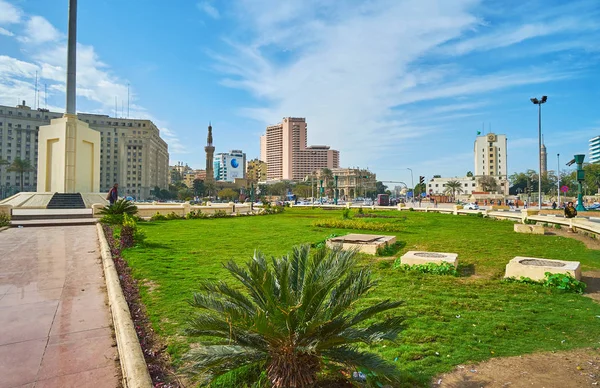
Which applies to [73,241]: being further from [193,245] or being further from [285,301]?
[285,301]

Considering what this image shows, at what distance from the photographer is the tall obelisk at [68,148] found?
34.2 metres

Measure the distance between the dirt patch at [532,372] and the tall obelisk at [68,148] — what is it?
38547 mm

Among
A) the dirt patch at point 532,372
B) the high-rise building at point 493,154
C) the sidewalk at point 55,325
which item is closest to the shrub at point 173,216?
the sidewalk at point 55,325

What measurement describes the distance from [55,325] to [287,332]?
368cm

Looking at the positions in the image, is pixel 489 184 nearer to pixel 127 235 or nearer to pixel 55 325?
pixel 127 235

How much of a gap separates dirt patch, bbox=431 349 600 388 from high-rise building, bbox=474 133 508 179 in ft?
396

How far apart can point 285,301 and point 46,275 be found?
6730 mm

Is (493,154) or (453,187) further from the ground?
(493,154)

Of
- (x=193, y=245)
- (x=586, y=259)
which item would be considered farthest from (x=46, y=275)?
(x=586, y=259)

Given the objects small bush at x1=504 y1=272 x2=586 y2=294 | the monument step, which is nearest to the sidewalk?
small bush at x1=504 y1=272 x2=586 y2=294

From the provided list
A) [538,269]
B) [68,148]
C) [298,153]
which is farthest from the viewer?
[298,153]

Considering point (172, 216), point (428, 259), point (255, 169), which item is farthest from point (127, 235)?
point (255, 169)

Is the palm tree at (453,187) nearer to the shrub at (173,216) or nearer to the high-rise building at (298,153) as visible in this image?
the shrub at (173,216)

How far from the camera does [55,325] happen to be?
4.58 m
